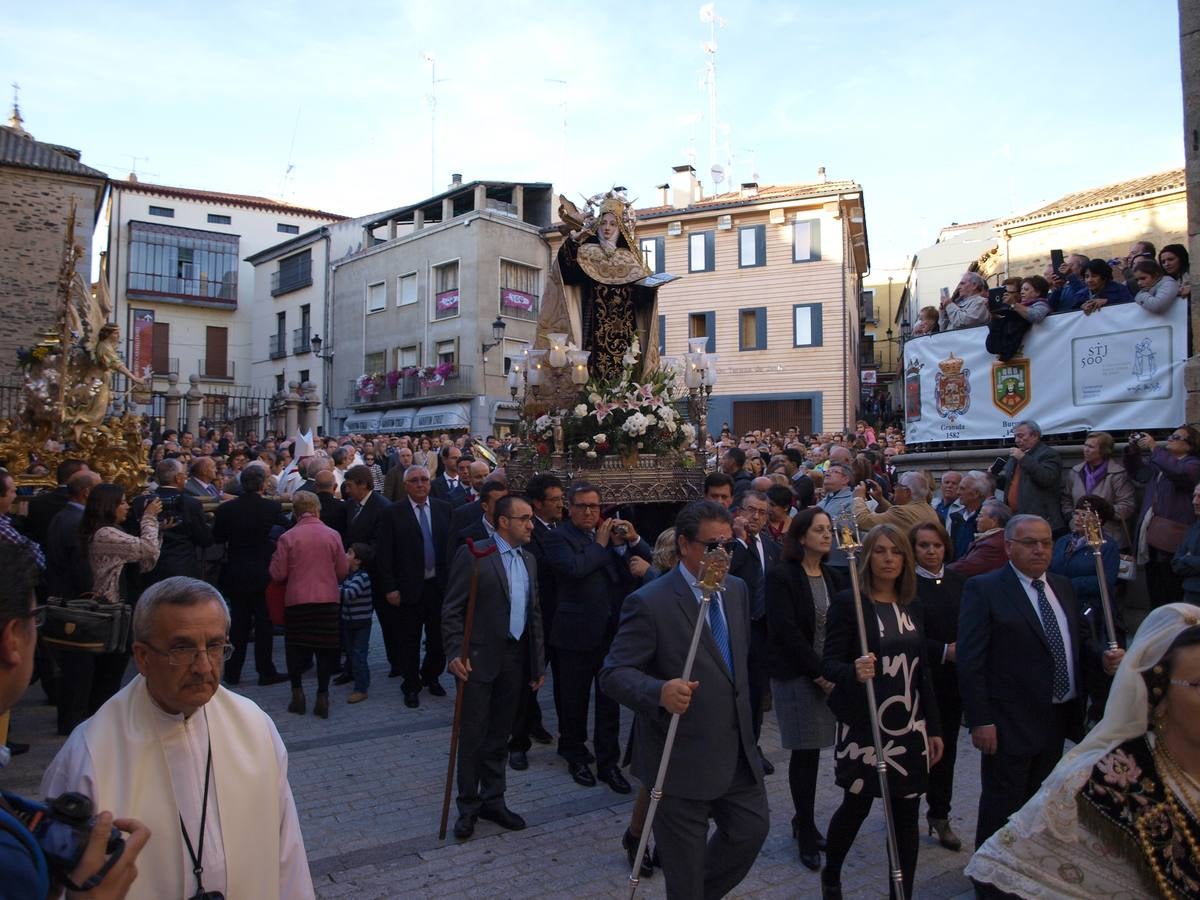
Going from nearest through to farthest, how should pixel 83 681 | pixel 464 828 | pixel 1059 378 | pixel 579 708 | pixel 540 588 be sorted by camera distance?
1. pixel 464 828
2. pixel 579 708
3. pixel 83 681
4. pixel 540 588
5. pixel 1059 378

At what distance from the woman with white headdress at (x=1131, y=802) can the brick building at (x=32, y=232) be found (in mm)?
24883

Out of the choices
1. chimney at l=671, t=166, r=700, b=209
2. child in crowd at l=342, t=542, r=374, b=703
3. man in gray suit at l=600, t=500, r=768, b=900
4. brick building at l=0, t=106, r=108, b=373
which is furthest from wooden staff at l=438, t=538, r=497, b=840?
chimney at l=671, t=166, r=700, b=209

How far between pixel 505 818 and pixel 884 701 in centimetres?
234

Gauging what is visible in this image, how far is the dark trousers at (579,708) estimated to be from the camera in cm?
617

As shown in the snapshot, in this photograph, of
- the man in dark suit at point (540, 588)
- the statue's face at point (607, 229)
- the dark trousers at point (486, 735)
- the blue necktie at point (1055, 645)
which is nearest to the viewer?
the blue necktie at point (1055, 645)

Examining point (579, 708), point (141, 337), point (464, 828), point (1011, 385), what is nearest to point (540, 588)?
point (579, 708)

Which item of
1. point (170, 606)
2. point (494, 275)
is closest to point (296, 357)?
point (494, 275)

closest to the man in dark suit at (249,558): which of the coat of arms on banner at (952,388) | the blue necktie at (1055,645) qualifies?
the blue necktie at (1055,645)

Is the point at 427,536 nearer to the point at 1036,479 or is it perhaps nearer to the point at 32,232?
the point at 1036,479

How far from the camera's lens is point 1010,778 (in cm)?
435

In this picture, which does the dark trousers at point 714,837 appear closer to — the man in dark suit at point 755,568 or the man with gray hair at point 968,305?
the man in dark suit at point 755,568

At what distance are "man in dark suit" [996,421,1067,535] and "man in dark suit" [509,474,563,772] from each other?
459 cm

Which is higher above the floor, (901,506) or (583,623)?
(901,506)

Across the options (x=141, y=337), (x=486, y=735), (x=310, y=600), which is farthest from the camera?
(x=141, y=337)
